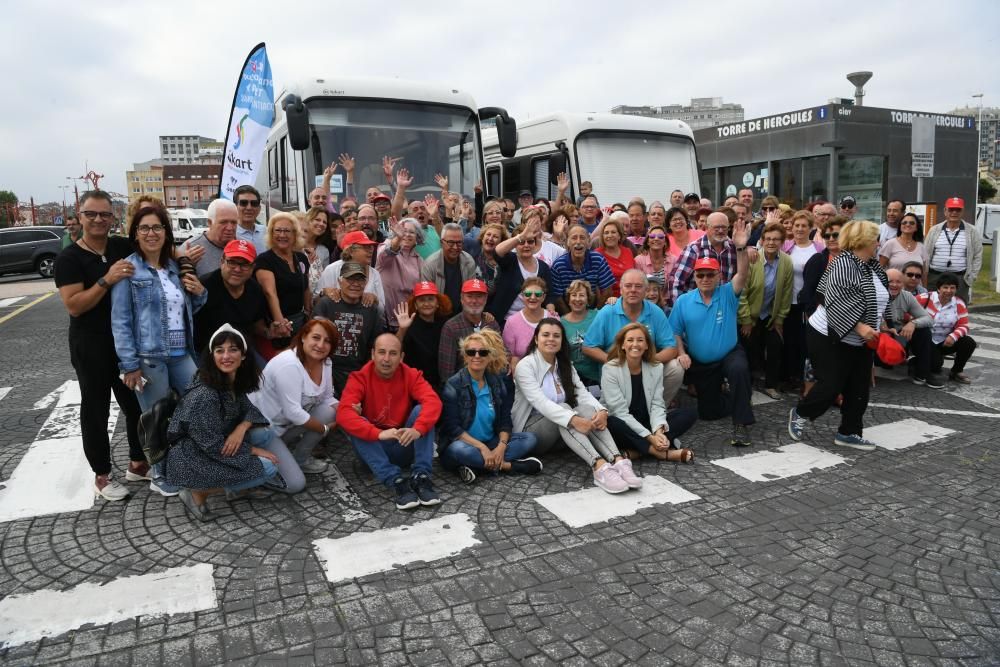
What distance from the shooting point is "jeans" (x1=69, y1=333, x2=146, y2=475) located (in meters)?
4.55

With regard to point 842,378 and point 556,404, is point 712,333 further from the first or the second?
point 556,404

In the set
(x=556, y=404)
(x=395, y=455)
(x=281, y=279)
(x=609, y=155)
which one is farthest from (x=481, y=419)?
(x=609, y=155)

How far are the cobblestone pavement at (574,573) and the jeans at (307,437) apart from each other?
220 millimetres

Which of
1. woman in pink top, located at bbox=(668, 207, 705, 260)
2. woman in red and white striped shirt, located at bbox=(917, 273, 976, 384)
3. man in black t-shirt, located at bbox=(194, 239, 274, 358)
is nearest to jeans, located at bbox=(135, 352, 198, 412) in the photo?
man in black t-shirt, located at bbox=(194, 239, 274, 358)

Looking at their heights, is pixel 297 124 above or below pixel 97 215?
above

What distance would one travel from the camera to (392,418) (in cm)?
511

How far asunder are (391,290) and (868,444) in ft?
13.6

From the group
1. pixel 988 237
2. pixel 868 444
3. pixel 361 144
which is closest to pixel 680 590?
pixel 868 444

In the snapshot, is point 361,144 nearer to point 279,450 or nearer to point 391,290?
point 391,290

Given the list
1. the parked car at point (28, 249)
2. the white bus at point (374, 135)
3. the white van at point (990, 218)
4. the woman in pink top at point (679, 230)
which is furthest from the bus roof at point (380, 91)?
the white van at point (990, 218)

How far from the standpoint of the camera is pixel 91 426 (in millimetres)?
4668

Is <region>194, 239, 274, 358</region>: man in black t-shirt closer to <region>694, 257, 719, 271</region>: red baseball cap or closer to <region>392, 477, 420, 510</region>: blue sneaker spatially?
<region>392, 477, 420, 510</region>: blue sneaker

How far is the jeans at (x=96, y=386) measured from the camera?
179 inches

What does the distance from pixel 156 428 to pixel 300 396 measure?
932 mm
